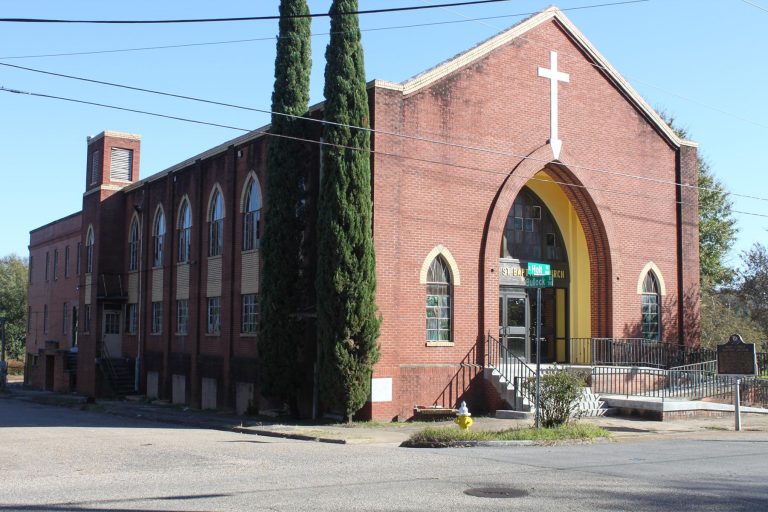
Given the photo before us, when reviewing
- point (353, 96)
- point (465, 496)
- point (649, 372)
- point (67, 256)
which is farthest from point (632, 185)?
point (67, 256)

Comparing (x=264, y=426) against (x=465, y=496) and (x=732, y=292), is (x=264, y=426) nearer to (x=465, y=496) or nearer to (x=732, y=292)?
(x=465, y=496)

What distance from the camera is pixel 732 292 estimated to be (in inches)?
1673

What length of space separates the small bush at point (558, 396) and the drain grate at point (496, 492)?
22.8ft

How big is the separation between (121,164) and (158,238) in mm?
5879

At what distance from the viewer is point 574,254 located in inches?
1077

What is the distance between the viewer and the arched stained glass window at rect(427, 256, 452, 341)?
22.8m

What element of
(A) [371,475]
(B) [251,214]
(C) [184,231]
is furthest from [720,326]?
(A) [371,475]

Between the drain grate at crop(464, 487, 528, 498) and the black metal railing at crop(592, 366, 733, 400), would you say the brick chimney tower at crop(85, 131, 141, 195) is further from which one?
the drain grate at crop(464, 487, 528, 498)

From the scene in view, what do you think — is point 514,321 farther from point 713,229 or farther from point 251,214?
point 713,229

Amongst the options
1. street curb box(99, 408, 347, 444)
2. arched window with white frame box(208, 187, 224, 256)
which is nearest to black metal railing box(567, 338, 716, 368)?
street curb box(99, 408, 347, 444)

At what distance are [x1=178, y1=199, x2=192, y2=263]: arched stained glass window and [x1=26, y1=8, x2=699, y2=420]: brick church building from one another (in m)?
0.08

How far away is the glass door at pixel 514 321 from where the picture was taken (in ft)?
83.7

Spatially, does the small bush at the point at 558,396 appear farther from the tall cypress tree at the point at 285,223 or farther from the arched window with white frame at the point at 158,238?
the arched window with white frame at the point at 158,238

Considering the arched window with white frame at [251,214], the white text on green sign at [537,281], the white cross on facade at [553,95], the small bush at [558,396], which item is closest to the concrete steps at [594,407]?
the small bush at [558,396]
